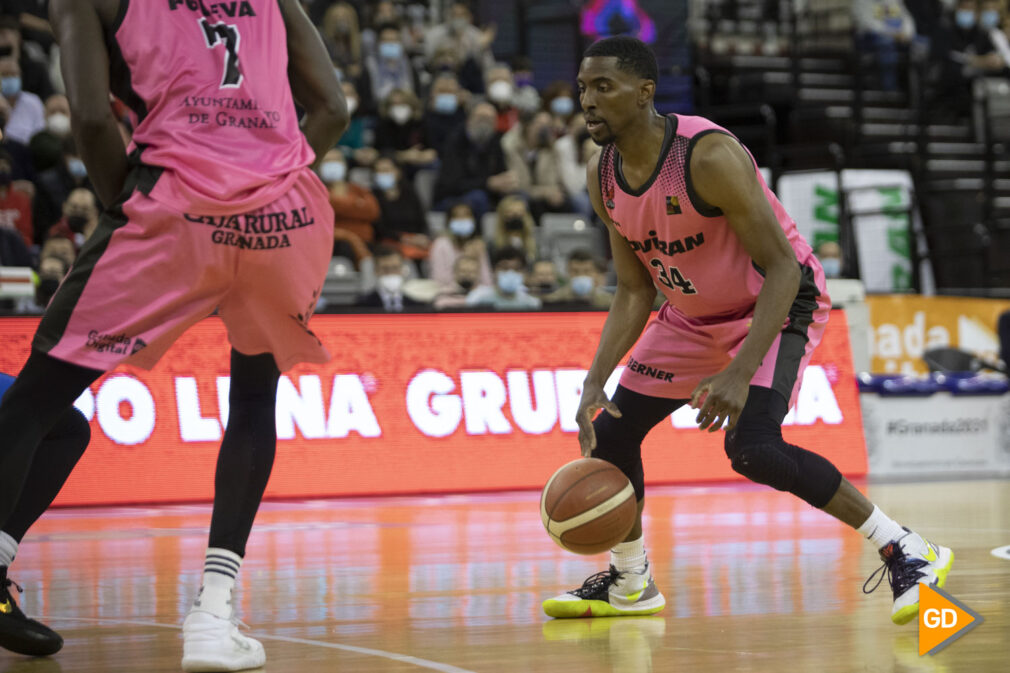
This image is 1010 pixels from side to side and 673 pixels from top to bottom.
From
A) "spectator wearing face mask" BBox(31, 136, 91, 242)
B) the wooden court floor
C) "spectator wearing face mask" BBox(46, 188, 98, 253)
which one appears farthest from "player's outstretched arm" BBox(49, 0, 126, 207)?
"spectator wearing face mask" BBox(31, 136, 91, 242)

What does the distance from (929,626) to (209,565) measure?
1944 mm

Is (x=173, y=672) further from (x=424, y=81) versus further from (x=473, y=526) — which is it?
(x=424, y=81)

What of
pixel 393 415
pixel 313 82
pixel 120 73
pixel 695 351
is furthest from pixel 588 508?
pixel 393 415

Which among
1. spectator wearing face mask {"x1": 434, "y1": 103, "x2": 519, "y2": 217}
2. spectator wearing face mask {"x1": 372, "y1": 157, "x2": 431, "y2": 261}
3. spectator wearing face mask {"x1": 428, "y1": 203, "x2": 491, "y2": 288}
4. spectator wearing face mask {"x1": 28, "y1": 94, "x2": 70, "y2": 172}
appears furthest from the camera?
spectator wearing face mask {"x1": 434, "y1": 103, "x2": 519, "y2": 217}

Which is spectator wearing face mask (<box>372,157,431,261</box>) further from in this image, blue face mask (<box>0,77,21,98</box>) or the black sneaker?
the black sneaker

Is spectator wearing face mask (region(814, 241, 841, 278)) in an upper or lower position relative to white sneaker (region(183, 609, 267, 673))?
lower

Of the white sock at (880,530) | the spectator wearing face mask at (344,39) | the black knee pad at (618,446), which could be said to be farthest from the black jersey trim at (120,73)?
the spectator wearing face mask at (344,39)

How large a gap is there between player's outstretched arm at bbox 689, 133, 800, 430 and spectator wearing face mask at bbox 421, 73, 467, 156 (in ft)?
29.7

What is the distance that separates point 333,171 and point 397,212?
2.45ft

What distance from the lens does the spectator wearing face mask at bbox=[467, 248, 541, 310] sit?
10070mm

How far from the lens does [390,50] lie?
42.1 feet

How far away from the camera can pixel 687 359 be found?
425 cm

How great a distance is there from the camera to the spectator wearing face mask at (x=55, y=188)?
418 inches

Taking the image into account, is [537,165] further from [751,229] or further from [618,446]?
[751,229]
